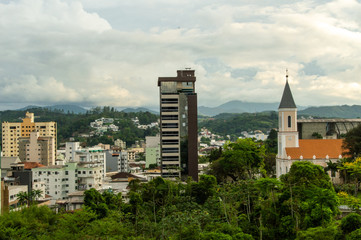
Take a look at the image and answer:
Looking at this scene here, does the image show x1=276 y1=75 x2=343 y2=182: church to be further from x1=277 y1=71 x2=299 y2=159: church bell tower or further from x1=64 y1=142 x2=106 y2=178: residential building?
x1=64 y1=142 x2=106 y2=178: residential building

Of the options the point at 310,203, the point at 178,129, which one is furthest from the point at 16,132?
the point at 310,203

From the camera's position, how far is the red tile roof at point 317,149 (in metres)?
47.8

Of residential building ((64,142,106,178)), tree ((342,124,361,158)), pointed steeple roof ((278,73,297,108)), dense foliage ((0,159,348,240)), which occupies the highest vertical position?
pointed steeple roof ((278,73,297,108))

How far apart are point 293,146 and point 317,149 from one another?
2.56 metres

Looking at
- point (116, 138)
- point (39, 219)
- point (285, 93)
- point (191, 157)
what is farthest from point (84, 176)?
point (116, 138)

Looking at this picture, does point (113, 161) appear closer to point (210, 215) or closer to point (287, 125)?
point (287, 125)

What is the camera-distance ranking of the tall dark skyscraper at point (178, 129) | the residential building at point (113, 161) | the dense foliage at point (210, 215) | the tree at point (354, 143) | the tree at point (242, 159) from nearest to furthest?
the dense foliage at point (210, 215) < the tree at point (354, 143) < the tree at point (242, 159) < the tall dark skyscraper at point (178, 129) < the residential building at point (113, 161)

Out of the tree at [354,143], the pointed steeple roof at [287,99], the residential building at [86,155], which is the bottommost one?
the residential building at [86,155]

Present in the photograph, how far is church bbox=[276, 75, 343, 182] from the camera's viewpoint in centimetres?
4762

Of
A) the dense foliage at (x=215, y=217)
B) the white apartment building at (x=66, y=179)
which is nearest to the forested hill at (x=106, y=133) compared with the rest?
the white apartment building at (x=66, y=179)

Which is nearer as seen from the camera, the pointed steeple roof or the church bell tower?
the church bell tower

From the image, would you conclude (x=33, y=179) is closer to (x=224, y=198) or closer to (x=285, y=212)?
(x=224, y=198)

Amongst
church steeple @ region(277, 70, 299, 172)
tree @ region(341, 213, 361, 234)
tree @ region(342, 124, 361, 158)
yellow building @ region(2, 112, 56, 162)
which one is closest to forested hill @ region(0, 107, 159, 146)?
yellow building @ region(2, 112, 56, 162)

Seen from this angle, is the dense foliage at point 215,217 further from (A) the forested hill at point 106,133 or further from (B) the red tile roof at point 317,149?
(A) the forested hill at point 106,133
